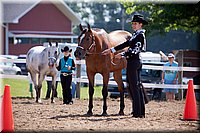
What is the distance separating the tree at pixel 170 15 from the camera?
84.5 feet

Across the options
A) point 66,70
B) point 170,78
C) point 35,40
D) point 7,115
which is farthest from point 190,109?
point 35,40

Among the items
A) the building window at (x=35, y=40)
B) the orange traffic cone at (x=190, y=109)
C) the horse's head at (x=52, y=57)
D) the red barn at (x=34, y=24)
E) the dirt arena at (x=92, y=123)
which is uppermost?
the red barn at (x=34, y=24)

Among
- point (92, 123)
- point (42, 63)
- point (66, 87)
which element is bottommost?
point (92, 123)

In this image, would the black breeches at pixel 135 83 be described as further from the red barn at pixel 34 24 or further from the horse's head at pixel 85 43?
the red barn at pixel 34 24

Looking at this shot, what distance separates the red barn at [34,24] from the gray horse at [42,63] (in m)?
31.3

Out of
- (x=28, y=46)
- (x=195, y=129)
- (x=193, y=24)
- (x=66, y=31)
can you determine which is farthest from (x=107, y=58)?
(x=66, y=31)

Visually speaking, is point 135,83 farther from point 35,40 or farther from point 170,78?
point 35,40

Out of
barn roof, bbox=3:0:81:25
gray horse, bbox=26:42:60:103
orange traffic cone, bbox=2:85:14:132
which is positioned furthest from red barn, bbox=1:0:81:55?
orange traffic cone, bbox=2:85:14:132

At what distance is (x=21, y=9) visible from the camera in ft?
163

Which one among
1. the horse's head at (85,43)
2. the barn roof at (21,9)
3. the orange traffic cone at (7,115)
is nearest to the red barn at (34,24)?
the barn roof at (21,9)

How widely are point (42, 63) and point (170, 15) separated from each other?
45.0 ft

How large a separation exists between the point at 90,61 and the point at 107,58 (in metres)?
0.41

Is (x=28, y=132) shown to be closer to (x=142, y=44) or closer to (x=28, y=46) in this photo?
(x=142, y=44)

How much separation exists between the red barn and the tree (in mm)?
19861
